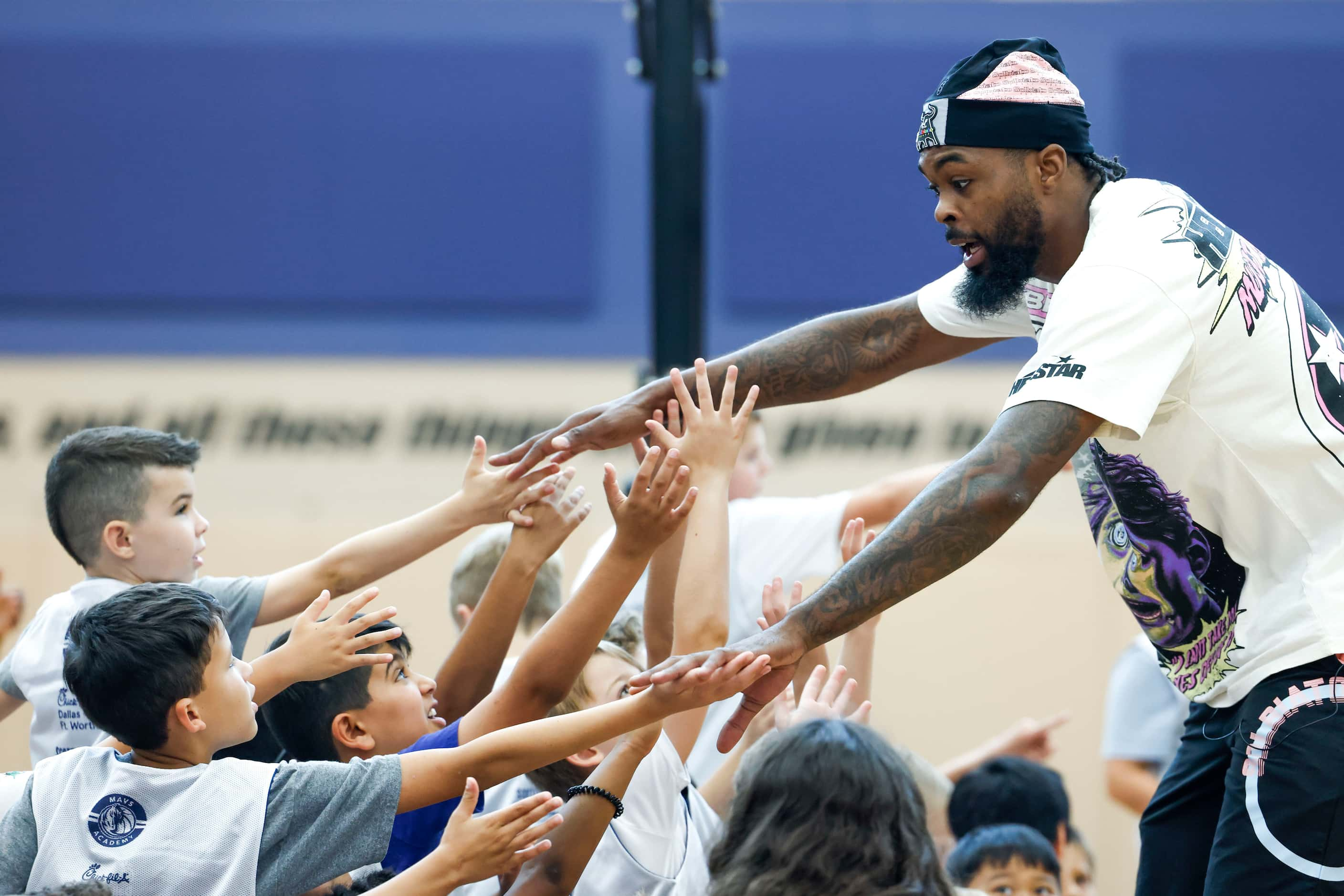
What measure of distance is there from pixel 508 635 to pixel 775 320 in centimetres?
370

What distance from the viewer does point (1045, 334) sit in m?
1.84

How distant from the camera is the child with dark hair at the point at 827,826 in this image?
1789 millimetres

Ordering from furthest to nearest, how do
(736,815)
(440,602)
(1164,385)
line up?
(440,602) < (736,815) < (1164,385)

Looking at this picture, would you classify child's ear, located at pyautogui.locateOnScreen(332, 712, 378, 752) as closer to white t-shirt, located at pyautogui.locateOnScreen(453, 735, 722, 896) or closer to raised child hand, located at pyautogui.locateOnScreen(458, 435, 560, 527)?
white t-shirt, located at pyautogui.locateOnScreen(453, 735, 722, 896)

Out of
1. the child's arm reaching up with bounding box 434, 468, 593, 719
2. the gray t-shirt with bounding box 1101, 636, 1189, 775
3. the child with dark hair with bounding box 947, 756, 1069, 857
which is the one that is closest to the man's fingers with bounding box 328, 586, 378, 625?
the child's arm reaching up with bounding box 434, 468, 593, 719

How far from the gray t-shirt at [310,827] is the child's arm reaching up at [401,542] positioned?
795 millimetres

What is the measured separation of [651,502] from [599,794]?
1.56ft

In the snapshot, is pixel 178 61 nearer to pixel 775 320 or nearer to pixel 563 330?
pixel 563 330

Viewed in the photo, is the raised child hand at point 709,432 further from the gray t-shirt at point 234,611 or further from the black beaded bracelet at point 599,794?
the gray t-shirt at point 234,611

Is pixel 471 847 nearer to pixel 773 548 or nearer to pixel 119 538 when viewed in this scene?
pixel 119 538

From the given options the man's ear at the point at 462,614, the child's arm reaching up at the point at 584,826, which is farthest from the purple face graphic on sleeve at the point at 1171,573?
the man's ear at the point at 462,614

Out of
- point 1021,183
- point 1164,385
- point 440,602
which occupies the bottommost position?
point 440,602

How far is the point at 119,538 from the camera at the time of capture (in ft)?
8.68

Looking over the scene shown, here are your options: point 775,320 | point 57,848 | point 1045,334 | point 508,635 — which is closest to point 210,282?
point 775,320
